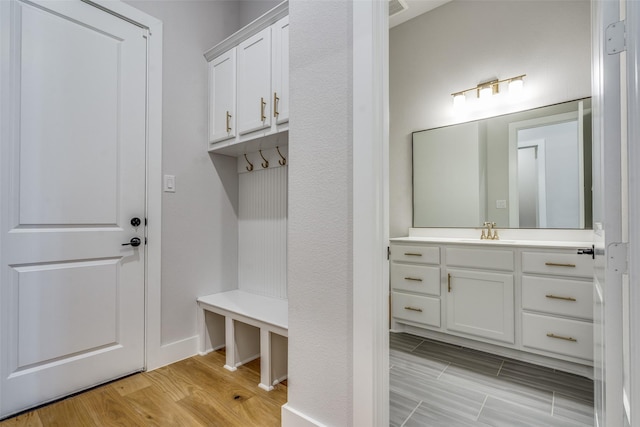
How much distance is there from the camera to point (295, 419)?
4.46 feet

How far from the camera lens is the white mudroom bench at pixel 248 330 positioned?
1.77 m

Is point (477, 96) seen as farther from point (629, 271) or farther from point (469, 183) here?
point (629, 271)

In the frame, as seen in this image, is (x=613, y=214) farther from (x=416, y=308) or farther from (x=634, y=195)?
(x=416, y=308)

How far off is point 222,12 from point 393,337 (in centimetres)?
302

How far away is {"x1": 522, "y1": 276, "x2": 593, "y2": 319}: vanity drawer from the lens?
1.83 metres

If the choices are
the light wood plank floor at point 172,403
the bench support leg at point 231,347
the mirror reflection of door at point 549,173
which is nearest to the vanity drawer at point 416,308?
the mirror reflection of door at point 549,173

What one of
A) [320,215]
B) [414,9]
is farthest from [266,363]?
[414,9]

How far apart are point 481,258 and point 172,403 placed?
7.13 ft

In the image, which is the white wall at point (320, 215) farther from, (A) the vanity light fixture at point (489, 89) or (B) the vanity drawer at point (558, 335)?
(A) the vanity light fixture at point (489, 89)

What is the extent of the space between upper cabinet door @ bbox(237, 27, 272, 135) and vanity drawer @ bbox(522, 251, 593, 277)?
1933 mm

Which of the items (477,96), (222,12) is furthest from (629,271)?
(222,12)

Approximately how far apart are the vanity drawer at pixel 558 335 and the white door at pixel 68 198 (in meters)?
2.54

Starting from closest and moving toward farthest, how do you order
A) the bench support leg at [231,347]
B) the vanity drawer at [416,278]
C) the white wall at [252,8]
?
the bench support leg at [231,347], the white wall at [252,8], the vanity drawer at [416,278]

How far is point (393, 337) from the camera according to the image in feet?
8.54
